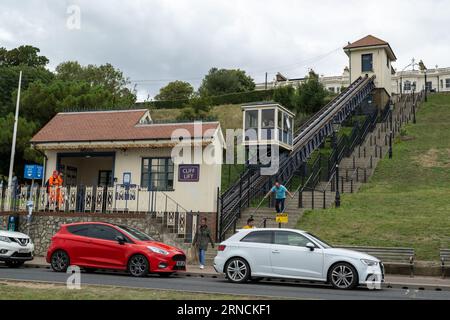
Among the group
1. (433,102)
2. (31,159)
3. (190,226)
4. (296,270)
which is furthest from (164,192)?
(433,102)

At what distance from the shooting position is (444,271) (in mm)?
16172

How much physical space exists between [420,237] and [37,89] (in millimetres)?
25953

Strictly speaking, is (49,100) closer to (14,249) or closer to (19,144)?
(19,144)

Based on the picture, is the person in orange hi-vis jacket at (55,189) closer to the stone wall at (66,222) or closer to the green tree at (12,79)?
the stone wall at (66,222)

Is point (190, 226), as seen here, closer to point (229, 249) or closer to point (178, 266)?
point (178, 266)

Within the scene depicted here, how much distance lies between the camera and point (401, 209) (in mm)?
23094

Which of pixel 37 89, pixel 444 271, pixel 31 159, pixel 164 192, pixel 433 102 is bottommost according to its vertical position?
pixel 444 271

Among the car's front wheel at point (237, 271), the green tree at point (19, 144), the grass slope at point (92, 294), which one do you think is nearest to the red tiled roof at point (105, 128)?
the green tree at point (19, 144)

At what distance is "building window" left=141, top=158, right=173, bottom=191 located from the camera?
2255cm

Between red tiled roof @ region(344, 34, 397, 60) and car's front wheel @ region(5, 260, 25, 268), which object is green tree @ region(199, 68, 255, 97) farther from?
car's front wheel @ region(5, 260, 25, 268)

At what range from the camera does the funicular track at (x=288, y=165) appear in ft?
74.6

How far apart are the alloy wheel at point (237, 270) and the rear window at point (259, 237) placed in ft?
2.02

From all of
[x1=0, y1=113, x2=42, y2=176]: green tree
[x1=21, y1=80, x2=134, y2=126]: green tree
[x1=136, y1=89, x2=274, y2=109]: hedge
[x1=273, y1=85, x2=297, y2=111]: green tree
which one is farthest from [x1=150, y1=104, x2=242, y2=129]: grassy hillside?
[x1=0, y1=113, x2=42, y2=176]: green tree
